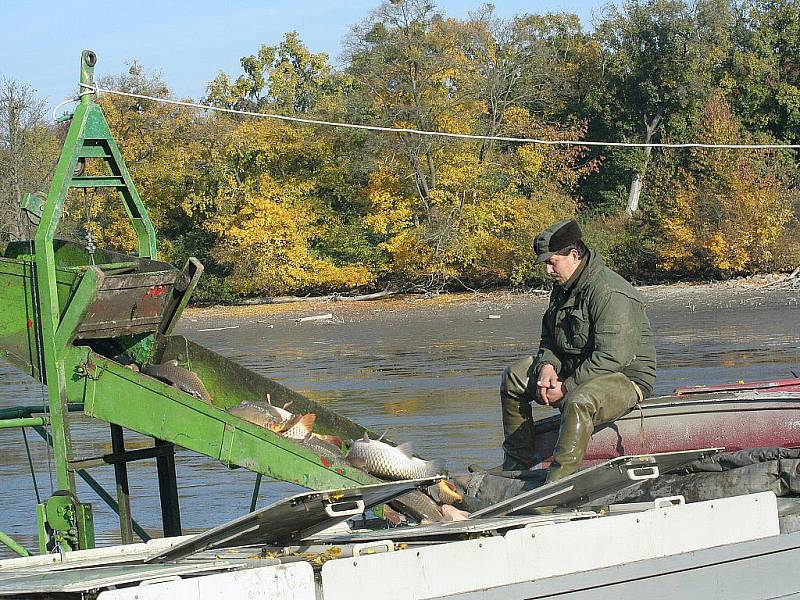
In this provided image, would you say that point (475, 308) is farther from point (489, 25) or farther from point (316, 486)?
point (316, 486)

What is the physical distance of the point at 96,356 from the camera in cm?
687

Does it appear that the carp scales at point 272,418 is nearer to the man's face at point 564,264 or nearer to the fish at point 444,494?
the fish at point 444,494

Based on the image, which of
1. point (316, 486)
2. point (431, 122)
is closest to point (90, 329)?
point (316, 486)

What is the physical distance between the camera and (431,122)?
1583 inches

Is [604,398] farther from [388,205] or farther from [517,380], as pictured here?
[388,205]

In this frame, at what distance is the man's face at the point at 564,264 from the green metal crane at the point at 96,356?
Result: 1.74 meters

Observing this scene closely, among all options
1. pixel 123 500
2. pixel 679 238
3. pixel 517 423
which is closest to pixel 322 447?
pixel 517 423

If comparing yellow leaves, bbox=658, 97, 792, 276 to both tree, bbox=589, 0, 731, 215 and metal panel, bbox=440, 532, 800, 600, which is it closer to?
tree, bbox=589, 0, 731, 215

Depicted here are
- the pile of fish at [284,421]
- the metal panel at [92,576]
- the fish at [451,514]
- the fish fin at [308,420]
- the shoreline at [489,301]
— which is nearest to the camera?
the metal panel at [92,576]

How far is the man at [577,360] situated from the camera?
279 inches

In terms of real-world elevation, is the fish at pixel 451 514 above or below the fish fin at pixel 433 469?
below

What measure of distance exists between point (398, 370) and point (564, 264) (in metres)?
14.6

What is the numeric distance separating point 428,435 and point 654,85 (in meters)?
33.2

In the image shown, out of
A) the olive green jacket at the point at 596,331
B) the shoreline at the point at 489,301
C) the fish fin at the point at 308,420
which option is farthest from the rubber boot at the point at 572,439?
the shoreline at the point at 489,301
